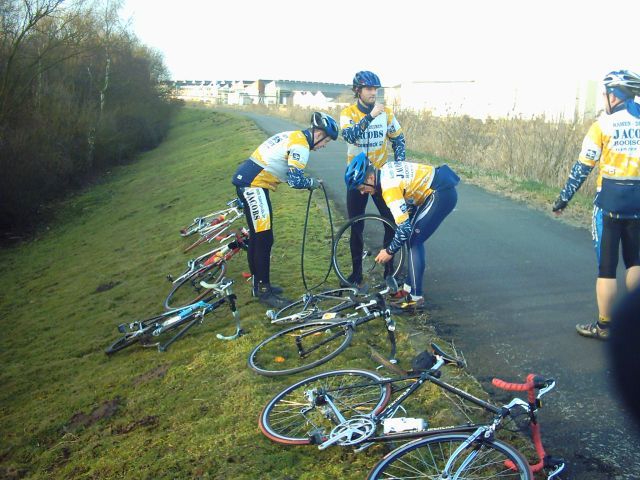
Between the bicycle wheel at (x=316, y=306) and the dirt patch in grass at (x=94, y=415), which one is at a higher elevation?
the bicycle wheel at (x=316, y=306)

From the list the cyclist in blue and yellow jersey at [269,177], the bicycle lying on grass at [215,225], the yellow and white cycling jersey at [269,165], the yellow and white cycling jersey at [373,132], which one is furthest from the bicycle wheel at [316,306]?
the bicycle lying on grass at [215,225]

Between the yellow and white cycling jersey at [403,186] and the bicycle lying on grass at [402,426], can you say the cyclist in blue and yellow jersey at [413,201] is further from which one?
the bicycle lying on grass at [402,426]

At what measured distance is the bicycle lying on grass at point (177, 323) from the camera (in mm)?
7094

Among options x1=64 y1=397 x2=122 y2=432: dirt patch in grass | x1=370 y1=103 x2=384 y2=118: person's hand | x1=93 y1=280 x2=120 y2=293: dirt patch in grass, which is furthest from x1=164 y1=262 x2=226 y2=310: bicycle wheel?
x1=93 y1=280 x2=120 y2=293: dirt patch in grass

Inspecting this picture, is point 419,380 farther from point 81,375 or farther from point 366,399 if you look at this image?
point 81,375

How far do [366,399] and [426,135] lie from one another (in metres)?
20.7

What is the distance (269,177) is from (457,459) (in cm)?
444

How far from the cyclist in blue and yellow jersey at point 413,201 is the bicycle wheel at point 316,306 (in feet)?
1.82

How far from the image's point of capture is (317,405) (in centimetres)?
441

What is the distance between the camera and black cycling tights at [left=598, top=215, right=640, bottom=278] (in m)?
5.61

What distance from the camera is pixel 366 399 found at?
177 inches

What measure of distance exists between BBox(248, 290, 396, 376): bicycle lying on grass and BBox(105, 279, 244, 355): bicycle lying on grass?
0.86m

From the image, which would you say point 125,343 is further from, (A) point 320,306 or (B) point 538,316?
(B) point 538,316

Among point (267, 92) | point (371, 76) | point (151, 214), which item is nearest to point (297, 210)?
point (371, 76)
